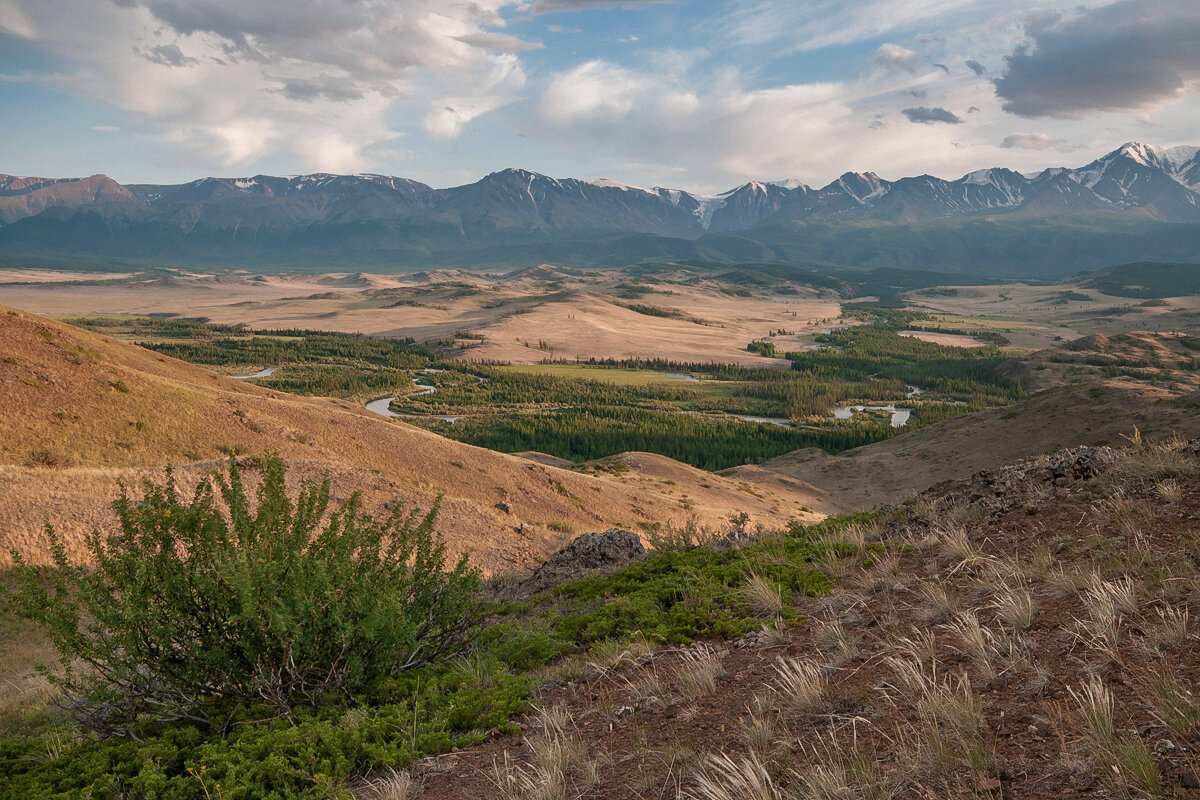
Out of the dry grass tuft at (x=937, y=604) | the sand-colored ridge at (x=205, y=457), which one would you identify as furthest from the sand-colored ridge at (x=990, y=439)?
the dry grass tuft at (x=937, y=604)

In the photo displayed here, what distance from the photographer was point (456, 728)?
7.86 meters

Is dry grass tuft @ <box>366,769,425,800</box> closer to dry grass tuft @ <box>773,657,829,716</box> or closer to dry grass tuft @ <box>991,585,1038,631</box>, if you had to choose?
dry grass tuft @ <box>773,657,829,716</box>

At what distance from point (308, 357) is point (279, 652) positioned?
172 meters

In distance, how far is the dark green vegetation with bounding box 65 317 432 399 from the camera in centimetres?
13112

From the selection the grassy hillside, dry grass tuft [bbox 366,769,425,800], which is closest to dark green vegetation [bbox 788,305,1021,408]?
the grassy hillside

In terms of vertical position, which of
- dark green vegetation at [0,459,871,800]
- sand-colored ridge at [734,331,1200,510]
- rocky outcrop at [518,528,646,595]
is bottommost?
sand-colored ridge at [734,331,1200,510]

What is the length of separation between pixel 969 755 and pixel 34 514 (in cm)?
2746

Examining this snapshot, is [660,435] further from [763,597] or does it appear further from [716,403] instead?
[763,597]

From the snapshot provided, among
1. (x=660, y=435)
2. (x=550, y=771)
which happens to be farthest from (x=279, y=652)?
(x=660, y=435)

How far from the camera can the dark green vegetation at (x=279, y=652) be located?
23.5 feet

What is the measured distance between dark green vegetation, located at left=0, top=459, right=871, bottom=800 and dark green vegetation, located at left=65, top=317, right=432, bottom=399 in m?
121

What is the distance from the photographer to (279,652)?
8781 millimetres

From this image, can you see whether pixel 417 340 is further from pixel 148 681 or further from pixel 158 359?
pixel 148 681

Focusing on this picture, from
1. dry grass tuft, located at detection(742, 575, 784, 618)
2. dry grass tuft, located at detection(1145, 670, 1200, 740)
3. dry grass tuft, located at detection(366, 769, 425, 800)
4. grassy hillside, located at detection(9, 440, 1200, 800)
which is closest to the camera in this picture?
dry grass tuft, located at detection(1145, 670, 1200, 740)
